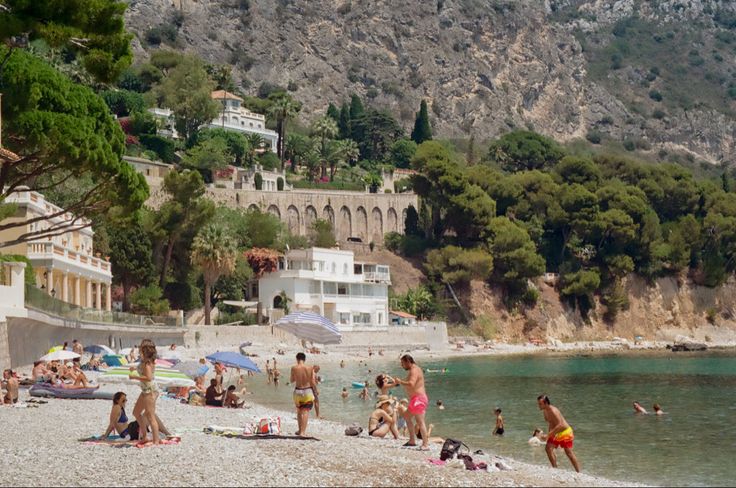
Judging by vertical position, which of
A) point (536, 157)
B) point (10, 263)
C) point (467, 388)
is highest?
point (536, 157)

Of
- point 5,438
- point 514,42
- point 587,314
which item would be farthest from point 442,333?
point 514,42

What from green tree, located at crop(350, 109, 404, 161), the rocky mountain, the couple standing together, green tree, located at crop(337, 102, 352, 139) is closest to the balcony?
the couple standing together

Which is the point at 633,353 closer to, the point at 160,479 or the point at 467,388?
the point at 467,388

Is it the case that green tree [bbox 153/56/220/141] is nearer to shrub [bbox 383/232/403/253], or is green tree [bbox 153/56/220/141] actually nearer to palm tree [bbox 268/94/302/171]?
palm tree [bbox 268/94/302/171]

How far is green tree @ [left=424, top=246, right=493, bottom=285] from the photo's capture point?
89.9 m

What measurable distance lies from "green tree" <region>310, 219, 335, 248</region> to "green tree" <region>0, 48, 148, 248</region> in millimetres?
59468

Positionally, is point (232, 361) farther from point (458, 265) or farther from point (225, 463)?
point (458, 265)

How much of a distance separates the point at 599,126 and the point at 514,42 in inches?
903

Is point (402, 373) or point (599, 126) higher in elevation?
point (599, 126)

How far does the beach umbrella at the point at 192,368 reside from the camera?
120 ft

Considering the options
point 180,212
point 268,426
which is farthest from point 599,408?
point 180,212

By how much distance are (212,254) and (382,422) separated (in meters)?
44.3

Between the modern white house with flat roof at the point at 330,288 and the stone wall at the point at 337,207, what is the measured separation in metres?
11.8

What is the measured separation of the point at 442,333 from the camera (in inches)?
3282
